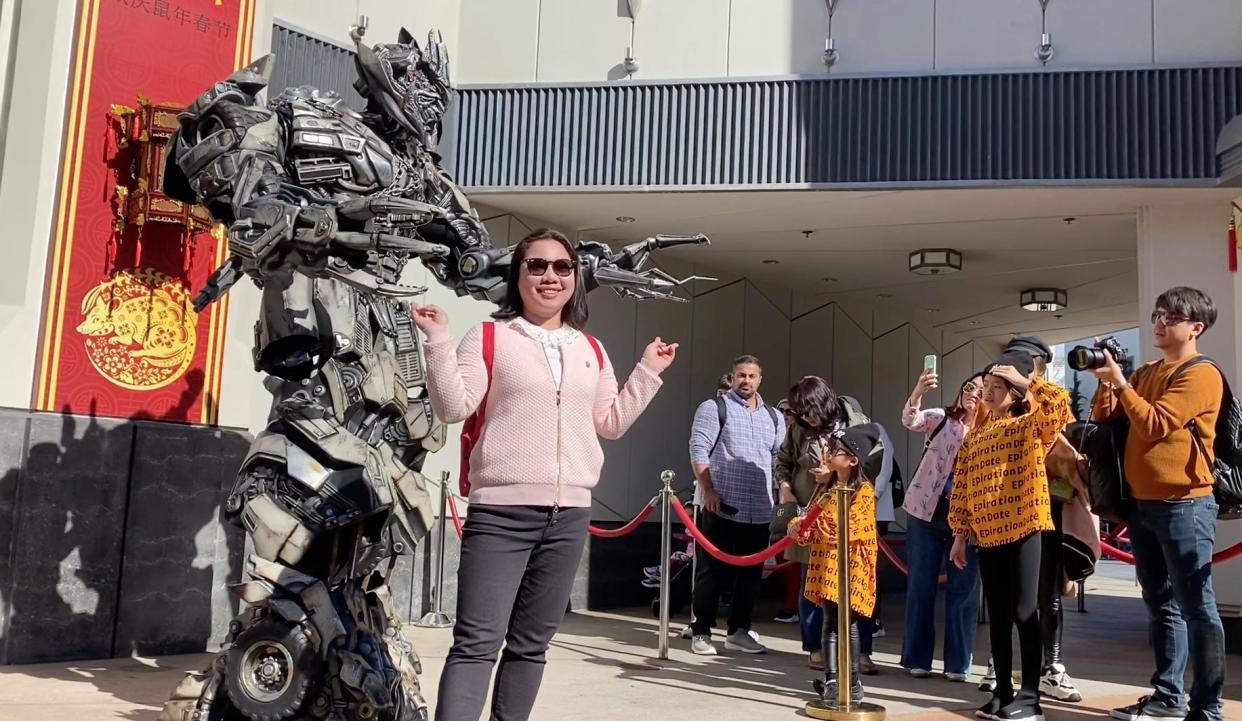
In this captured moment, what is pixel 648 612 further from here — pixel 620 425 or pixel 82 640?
pixel 620 425

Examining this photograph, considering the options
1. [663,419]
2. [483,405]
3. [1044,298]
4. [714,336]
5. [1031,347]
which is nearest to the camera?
[483,405]

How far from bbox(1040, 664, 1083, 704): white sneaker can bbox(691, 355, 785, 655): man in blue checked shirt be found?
6.66ft

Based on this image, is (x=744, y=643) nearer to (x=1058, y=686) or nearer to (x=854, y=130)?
(x=1058, y=686)

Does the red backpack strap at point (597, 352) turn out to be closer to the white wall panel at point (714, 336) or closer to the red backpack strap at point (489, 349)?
the red backpack strap at point (489, 349)

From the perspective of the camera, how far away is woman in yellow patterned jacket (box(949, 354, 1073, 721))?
4.77 metres

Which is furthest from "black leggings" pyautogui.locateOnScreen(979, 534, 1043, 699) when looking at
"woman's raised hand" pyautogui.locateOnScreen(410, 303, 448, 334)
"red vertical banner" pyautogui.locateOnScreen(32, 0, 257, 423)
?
"red vertical banner" pyautogui.locateOnScreen(32, 0, 257, 423)

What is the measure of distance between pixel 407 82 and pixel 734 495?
148 inches

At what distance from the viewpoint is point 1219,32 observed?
7.96 meters

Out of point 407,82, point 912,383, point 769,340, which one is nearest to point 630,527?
point 407,82

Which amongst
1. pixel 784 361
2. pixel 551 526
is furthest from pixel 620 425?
pixel 784 361

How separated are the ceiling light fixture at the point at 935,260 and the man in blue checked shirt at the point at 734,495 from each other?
3386mm

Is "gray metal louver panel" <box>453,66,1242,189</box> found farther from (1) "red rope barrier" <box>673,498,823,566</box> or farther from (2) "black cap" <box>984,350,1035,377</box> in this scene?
(2) "black cap" <box>984,350,1035,377</box>

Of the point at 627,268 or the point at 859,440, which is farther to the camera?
the point at 859,440

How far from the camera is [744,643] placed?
24.6 feet
